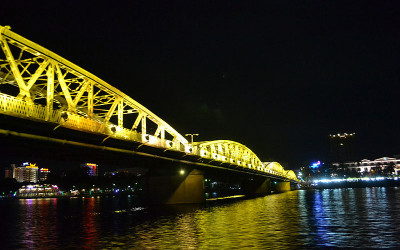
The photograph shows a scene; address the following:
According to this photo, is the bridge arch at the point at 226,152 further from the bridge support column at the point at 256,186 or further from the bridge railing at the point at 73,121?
the bridge railing at the point at 73,121

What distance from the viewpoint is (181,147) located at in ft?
195

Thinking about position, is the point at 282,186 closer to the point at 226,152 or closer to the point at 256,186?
the point at 256,186

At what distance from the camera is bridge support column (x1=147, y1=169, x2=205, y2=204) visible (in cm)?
6550

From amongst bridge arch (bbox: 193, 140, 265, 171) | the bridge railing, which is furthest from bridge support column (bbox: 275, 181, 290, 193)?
the bridge railing

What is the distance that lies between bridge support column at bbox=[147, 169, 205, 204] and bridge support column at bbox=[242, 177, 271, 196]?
69.5 meters

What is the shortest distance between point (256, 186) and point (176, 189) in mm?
78227

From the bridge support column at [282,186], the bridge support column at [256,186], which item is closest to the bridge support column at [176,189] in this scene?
the bridge support column at [256,186]

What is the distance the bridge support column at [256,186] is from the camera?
136 m

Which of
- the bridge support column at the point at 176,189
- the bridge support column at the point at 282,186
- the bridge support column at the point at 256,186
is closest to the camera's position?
the bridge support column at the point at 176,189

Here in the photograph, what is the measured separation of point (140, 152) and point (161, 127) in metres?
8.88


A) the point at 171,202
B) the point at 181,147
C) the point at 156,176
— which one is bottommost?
the point at 171,202

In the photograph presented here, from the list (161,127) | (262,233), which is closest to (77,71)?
(161,127)

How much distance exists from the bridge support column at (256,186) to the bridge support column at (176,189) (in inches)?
2737

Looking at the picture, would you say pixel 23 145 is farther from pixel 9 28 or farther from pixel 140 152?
pixel 140 152
